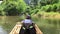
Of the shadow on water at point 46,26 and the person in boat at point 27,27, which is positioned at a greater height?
the person in boat at point 27,27

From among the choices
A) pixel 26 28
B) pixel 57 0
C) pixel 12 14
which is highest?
pixel 26 28

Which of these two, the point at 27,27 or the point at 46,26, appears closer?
the point at 27,27

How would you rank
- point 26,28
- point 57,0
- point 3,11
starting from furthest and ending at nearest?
1. point 3,11
2. point 57,0
3. point 26,28

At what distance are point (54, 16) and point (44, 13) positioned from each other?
19.6ft

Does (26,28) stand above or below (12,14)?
above

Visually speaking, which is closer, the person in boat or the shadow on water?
the person in boat

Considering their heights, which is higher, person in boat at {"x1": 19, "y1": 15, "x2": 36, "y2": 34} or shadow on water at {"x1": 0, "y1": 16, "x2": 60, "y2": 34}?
person in boat at {"x1": 19, "y1": 15, "x2": 36, "y2": 34}

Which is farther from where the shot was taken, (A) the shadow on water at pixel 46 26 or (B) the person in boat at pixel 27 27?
(A) the shadow on water at pixel 46 26

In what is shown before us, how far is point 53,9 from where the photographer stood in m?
53.6

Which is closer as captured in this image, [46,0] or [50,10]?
[50,10]

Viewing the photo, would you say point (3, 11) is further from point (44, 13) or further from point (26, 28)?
point (26, 28)

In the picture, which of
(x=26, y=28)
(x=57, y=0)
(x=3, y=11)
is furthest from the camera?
(x=3, y=11)

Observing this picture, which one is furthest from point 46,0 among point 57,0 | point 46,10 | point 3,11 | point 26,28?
point 26,28

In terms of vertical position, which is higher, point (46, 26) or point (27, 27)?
point (27, 27)
